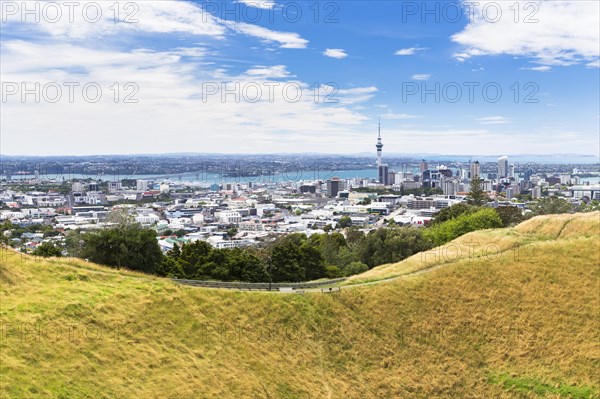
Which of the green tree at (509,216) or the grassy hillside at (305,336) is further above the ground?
the green tree at (509,216)

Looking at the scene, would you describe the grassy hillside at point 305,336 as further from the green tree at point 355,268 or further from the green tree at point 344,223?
the green tree at point 344,223

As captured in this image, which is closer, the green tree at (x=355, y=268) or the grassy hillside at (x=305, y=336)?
the grassy hillside at (x=305, y=336)

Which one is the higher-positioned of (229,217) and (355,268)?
(355,268)

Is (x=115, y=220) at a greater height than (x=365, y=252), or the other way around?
(x=115, y=220)

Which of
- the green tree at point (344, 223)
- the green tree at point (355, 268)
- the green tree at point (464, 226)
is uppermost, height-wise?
the green tree at point (464, 226)

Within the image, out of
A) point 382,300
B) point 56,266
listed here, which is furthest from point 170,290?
point 382,300

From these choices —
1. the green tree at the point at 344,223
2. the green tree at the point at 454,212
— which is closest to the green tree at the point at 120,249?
the green tree at the point at 454,212

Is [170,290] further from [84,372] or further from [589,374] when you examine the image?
[589,374]

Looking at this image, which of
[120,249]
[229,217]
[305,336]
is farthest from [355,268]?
[229,217]

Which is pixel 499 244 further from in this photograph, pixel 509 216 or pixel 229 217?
pixel 229 217
